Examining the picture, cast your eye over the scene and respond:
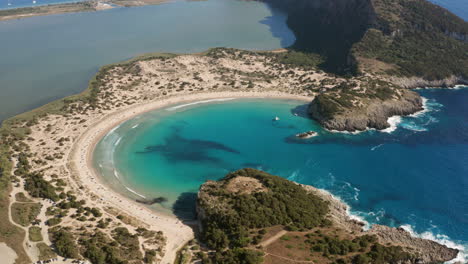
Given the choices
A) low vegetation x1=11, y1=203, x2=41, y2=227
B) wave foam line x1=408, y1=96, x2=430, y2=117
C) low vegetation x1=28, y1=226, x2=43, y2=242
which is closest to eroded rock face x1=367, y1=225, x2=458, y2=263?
wave foam line x1=408, y1=96, x2=430, y2=117

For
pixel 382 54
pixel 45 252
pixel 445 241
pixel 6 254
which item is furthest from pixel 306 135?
pixel 6 254

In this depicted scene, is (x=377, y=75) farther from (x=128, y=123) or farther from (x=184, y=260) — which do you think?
(x=184, y=260)

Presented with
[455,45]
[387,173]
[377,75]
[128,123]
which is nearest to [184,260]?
[387,173]

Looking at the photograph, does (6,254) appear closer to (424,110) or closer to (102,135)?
(102,135)

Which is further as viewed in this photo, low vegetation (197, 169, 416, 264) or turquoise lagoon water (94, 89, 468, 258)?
turquoise lagoon water (94, 89, 468, 258)

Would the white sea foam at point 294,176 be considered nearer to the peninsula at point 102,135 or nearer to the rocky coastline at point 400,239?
the rocky coastline at point 400,239

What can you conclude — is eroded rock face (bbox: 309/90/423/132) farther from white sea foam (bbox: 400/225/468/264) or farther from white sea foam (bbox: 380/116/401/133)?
white sea foam (bbox: 400/225/468/264)

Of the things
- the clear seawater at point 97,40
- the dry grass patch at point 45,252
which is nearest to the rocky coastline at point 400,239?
the dry grass patch at point 45,252
